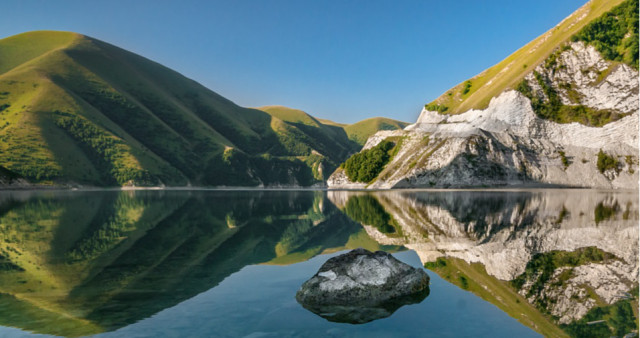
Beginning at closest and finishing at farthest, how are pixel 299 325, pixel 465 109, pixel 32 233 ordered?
1. pixel 299 325
2. pixel 32 233
3. pixel 465 109

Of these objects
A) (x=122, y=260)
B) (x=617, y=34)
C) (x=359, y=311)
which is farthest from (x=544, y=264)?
(x=617, y=34)

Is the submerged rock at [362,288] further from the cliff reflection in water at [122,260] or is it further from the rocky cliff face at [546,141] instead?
the rocky cliff face at [546,141]

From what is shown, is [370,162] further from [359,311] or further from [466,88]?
[359,311]

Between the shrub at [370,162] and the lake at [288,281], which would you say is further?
the shrub at [370,162]

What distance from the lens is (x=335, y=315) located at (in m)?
11.9

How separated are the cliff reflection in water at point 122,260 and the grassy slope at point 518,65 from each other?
135800 millimetres

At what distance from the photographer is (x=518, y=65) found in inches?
6068

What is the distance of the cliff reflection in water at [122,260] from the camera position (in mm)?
11992

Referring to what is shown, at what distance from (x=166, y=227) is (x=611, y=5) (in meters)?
170

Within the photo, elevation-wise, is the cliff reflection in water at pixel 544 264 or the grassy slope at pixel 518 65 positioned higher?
the grassy slope at pixel 518 65

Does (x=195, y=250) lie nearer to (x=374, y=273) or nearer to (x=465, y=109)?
(x=374, y=273)

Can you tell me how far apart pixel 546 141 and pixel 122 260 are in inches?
5539

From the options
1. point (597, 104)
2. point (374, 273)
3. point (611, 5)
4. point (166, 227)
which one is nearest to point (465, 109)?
point (597, 104)

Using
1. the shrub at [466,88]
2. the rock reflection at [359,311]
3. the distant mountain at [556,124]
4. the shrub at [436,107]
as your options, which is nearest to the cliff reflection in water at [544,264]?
the rock reflection at [359,311]
